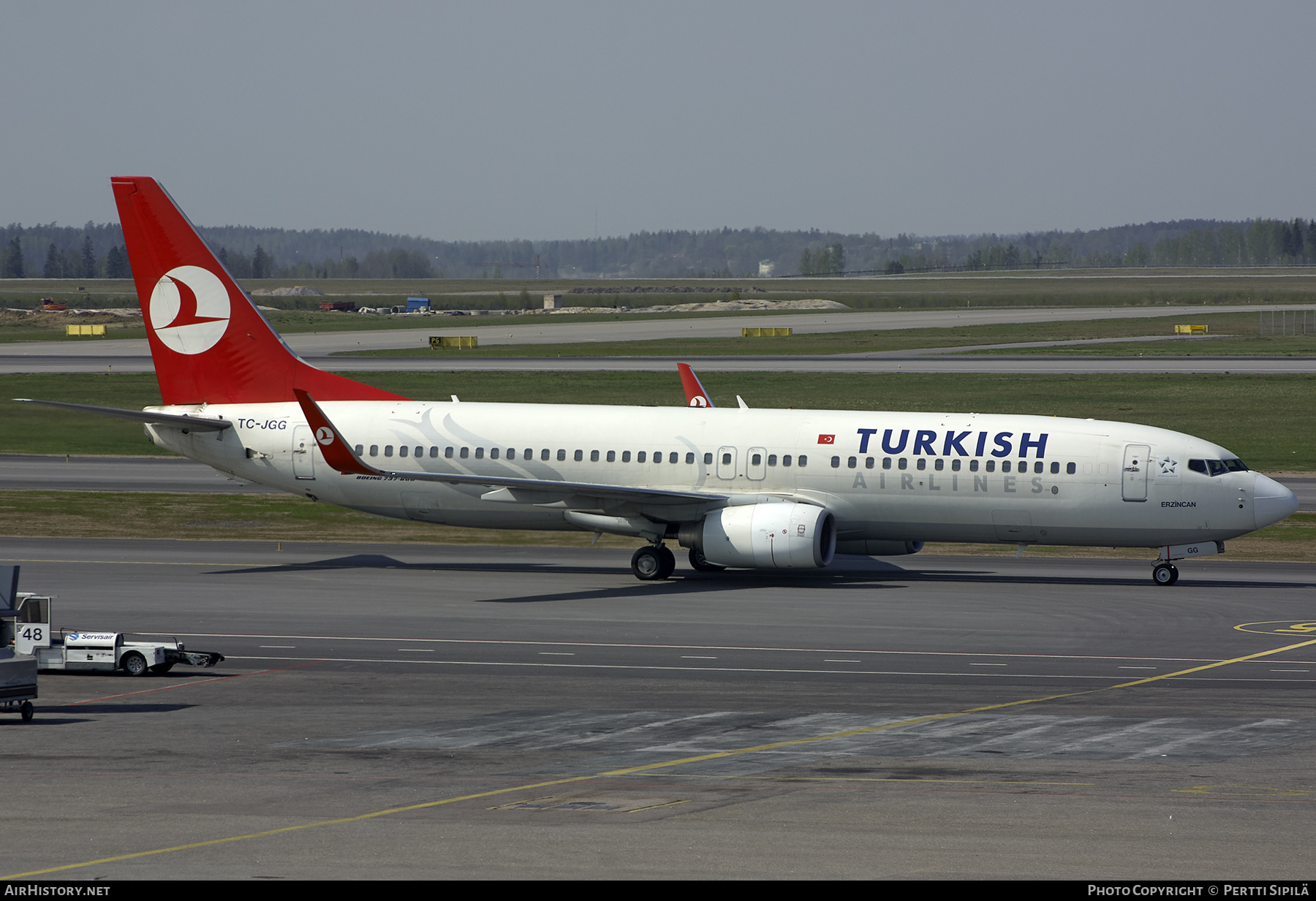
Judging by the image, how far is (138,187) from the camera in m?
45.5

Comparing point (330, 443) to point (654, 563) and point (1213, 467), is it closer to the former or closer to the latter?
point (654, 563)

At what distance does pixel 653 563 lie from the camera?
42406 mm

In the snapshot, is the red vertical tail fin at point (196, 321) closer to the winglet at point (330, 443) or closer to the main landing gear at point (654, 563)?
the winglet at point (330, 443)

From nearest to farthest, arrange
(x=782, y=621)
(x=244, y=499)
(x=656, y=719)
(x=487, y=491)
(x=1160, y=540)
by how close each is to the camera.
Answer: (x=656, y=719) → (x=782, y=621) → (x=1160, y=540) → (x=487, y=491) → (x=244, y=499)

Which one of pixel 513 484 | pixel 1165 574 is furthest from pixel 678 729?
pixel 1165 574

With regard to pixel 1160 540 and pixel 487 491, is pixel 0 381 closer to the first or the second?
pixel 487 491

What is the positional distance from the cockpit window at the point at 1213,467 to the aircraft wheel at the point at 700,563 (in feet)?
44.5

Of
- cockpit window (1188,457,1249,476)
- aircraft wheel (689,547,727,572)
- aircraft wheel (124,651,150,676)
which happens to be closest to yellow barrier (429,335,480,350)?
aircraft wheel (689,547,727,572)

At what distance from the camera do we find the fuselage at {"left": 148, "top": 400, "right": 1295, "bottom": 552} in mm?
40188

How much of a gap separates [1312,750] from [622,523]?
23010 millimetres

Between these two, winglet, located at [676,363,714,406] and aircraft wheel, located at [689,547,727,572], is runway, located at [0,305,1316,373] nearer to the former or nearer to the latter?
winglet, located at [676,363,714,406]

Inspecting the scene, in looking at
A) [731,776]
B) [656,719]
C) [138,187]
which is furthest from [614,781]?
[138,187]

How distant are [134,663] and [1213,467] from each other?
1102 inches
